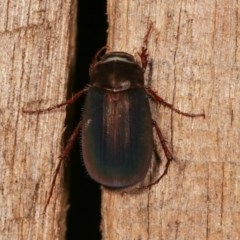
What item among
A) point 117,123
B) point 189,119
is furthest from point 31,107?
point 189,119

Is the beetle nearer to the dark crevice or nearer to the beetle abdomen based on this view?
the beetle abdomen

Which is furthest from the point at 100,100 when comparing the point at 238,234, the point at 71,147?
the point at 238,234

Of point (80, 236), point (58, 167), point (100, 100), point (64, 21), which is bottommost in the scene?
point (80, 236)

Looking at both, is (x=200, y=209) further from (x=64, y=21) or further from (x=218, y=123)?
(x=64, y=21)

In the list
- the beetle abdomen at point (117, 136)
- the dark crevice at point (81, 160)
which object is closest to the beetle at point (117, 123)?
the beetle abdomen at point (117, 136)

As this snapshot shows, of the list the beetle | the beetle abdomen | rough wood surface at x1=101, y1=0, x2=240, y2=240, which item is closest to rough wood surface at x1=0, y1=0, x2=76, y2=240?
the beetle
